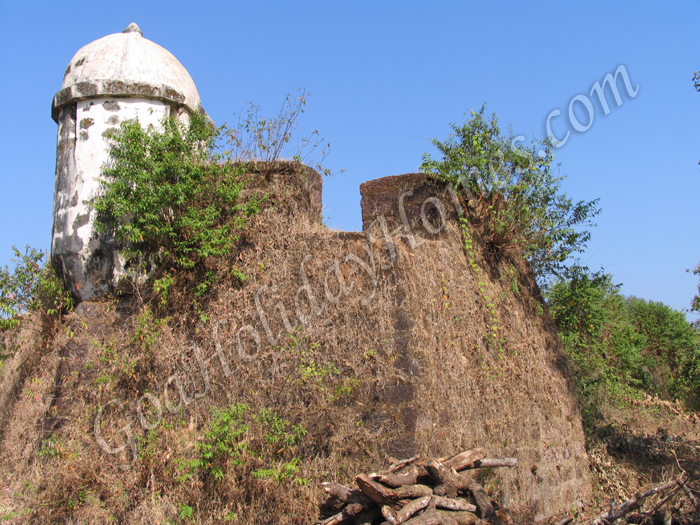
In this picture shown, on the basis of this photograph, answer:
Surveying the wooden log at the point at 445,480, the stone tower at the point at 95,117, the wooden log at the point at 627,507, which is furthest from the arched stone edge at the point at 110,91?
the wooden log at the point at 627,507

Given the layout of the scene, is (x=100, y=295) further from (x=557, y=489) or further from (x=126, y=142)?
(x=557, y=489)

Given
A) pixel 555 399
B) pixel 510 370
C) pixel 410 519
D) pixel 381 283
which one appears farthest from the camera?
pixel 555 399

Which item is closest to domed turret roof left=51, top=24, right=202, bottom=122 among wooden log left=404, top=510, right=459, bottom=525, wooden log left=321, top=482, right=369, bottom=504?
wooden log left=321, top=482, right=369, bottom=504

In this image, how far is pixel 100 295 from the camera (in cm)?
611

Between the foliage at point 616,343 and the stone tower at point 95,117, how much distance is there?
605 centimetres

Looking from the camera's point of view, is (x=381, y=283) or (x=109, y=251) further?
(x=109, y=251)

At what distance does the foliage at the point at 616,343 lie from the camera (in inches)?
312

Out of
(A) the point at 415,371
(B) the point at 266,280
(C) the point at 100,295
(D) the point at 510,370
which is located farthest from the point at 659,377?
(C) the point at 100,295

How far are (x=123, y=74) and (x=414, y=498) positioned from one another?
5952 millimetres

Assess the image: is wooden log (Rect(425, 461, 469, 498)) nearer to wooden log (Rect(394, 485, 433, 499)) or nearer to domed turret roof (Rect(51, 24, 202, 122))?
wooden log (Rect(394, 485, 433, 499))

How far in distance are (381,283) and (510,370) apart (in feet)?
6.15

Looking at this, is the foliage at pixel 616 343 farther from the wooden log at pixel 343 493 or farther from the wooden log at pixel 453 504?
the wooden log at pixel 343 493

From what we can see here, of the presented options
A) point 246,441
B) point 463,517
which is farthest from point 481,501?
point 246,441

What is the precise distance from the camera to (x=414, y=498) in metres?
4.11
